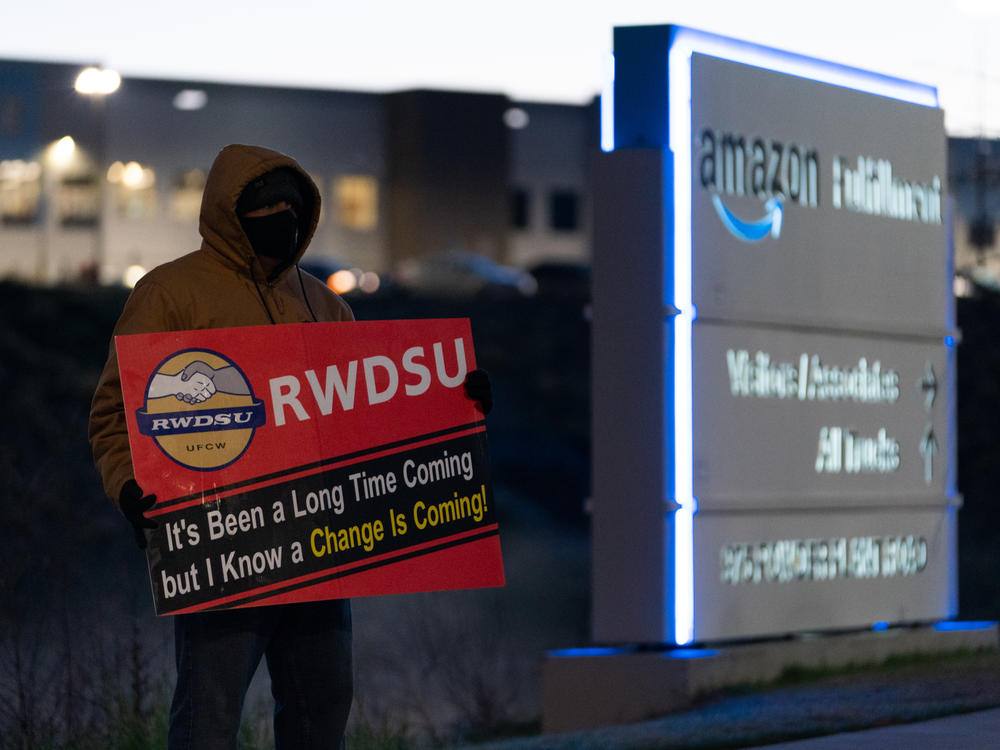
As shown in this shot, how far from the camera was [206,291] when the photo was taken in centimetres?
496

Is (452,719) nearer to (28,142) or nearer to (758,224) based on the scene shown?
(758,224)

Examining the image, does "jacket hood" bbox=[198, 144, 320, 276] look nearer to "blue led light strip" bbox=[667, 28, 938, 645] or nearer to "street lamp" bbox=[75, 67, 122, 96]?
"blue led light strip" bbox=[667, 28, 938, 645]

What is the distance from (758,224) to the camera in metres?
10.4

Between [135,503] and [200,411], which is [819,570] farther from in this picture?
[135,503]

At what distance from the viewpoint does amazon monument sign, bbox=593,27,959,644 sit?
386 inches

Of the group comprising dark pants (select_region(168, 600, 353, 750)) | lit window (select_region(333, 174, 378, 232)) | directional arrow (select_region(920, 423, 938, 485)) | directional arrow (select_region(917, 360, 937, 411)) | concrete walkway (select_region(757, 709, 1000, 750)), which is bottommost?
concrete walkway (select_region(757, 709, 1000, 750))

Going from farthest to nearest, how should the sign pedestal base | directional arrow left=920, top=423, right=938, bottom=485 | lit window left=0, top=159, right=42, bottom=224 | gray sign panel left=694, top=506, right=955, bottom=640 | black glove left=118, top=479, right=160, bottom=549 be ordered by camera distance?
lit window left=0, top=159, right=42, bottom=224 < directional arrow left=920, top=423, right=938, bottom=485 < gray sign panel left=694, top=506, right=955, bottom=640 < the sign pedestal base < black glove left=118, top=479, right=160, bottom=549

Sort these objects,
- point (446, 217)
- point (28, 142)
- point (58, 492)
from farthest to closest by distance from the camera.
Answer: point (446, 217) < point (28, 142) < point (58, 492)

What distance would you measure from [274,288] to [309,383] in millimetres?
282

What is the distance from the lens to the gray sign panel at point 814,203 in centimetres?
1010

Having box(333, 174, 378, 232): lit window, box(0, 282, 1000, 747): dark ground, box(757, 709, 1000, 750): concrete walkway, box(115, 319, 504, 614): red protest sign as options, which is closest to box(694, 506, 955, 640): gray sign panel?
box(0, 282, 1000, 747): dark ground

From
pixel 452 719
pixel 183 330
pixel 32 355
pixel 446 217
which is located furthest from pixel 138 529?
pixel 446 217

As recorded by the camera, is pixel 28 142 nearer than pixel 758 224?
No

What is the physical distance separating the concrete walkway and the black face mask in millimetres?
3403
